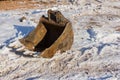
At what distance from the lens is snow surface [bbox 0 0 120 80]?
23.4 feet

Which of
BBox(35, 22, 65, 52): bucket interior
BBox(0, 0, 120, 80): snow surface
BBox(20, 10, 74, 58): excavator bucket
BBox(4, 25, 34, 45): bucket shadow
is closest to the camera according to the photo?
BBox(0, 0, 120, 80): snow surface

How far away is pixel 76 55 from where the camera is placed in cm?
820

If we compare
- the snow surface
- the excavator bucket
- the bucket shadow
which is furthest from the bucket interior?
the bucket shadow

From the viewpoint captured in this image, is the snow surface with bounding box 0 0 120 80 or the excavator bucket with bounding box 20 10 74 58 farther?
the excavator bucket with bounding box 20 10 74 58

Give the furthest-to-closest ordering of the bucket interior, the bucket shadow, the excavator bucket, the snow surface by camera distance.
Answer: the bucket shadow < the bucket interior < the excavator bucket < the snow surface

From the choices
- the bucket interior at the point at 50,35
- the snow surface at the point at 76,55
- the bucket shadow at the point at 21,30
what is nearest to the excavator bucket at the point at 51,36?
the bucket interior at the point at 50,35

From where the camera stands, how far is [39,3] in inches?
598

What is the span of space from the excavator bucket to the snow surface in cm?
23

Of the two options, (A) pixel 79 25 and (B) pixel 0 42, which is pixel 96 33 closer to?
(A) pixel 79 25

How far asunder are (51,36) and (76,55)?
995mm

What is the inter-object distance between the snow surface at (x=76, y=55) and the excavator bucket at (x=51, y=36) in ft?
0.76

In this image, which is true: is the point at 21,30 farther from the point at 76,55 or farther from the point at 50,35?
the point at 76,55

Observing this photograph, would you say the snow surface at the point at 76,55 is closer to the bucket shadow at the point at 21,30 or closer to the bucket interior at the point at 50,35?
the bucket shadow at the point at 21,30

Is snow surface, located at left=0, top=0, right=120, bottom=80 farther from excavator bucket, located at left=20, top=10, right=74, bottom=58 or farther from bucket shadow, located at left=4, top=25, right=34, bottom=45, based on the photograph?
excavator bucket, located at left=20, top=10, right=74, bottom=58
